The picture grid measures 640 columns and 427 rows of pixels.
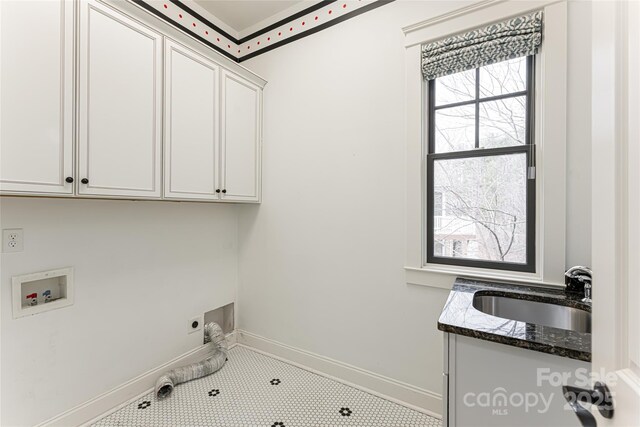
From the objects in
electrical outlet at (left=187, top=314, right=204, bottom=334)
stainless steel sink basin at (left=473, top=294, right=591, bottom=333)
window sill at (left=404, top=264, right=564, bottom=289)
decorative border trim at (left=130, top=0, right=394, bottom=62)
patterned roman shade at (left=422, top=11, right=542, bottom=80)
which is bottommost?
electrical outlet at (left=187, top=314, right=204, bottom=334)

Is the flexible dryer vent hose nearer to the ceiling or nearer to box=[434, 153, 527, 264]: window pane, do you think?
box=[434, 153, 527, 264]: window pane

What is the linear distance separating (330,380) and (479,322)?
149cm

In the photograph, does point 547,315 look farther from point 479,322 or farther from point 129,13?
point 129,13

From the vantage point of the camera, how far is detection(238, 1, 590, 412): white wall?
1.87 meters

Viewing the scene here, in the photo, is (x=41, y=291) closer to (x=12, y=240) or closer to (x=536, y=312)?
(x=12, y=240)

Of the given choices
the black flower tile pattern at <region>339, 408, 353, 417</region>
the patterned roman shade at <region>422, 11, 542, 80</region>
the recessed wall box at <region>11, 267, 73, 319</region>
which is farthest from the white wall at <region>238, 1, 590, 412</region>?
the recessed wall box at <region>11, 267, 73, 319</region>

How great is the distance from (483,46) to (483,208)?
0.95 metres

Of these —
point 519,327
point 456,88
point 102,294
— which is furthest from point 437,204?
point 102,294

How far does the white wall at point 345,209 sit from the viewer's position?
187 centimetres

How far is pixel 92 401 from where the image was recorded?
5.78ft

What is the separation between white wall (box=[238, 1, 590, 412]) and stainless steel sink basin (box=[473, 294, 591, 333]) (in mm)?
281

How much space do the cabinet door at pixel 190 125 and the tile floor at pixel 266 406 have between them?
1421 millimetres

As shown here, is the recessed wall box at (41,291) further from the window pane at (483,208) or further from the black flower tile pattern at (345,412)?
the window pane at (483,208)

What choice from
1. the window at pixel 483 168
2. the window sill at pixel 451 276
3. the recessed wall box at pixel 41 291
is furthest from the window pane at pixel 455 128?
the recessed wall box at pixel 41 291
